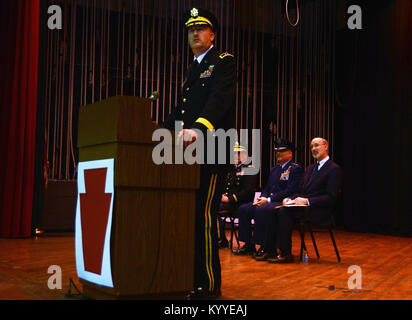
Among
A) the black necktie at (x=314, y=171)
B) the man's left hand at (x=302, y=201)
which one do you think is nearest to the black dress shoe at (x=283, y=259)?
the man's left hand at (x=302, y=201)

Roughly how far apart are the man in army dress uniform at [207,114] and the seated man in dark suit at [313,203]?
1.92m

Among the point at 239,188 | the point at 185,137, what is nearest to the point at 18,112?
the point at 239,188

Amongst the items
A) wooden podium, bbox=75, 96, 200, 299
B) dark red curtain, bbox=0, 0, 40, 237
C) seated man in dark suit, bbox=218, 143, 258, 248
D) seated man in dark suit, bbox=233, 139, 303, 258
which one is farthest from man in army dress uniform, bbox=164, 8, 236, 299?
dark red curtain, bbox=0, 0, 40, 237

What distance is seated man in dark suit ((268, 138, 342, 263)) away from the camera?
438 cm

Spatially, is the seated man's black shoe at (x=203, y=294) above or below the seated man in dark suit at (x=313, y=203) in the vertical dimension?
below

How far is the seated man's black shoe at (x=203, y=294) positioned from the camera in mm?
2405

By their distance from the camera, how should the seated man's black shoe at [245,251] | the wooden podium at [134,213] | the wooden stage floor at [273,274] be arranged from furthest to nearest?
1. the seated man's black shoe at [245,251]
2. the wooden stage floor at [273,274]
3. the wooden podium at [134,213]

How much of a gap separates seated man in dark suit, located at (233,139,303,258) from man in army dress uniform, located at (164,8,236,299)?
2.13 meters

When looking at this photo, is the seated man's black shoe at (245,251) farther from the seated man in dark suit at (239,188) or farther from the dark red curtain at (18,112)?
the dark red curtain at (18,112)

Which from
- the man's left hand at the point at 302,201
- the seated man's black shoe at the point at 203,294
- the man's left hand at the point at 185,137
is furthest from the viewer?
the man's left hand at the point at 302,201

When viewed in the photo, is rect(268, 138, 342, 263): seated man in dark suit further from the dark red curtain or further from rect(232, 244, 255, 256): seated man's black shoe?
the dark red curtain

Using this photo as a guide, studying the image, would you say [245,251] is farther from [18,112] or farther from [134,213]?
[18,112]

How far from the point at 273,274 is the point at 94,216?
180cm

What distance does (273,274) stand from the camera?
3.66m
